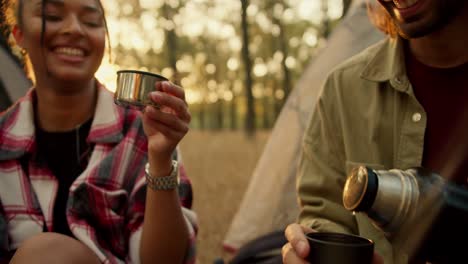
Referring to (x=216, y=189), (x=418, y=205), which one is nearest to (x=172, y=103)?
(x=418, y=205)

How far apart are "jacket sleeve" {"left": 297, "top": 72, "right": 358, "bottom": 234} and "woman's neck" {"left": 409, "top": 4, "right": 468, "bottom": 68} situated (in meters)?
0.37

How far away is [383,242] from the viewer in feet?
6.22

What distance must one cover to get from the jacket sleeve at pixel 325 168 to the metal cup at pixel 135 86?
0.75 meters

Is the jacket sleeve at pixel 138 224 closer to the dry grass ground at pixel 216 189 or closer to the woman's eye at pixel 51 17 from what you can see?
the woman's eye at pixel 51 17

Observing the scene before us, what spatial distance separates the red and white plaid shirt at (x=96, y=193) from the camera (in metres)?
1.93

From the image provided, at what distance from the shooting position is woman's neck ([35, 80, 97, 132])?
209cm

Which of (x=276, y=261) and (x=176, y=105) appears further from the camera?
(x=276, y=261)

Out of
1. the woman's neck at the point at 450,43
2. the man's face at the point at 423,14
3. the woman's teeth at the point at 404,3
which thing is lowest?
the woman's neck at the point at 450,43

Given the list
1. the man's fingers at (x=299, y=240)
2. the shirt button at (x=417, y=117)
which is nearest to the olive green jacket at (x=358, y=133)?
the shirt button at (x=417, y=117)

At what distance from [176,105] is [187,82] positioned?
25.8 metres

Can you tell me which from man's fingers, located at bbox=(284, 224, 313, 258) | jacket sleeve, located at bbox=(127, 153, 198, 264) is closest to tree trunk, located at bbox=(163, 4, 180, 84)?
jacket sleeve, located at bbox=(127, 153, 198, 264)

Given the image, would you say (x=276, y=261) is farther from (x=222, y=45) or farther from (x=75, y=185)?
(x=222, y=45)

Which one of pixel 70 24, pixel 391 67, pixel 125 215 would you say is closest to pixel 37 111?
pixel 70 24

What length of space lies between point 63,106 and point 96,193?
40 centimetres
